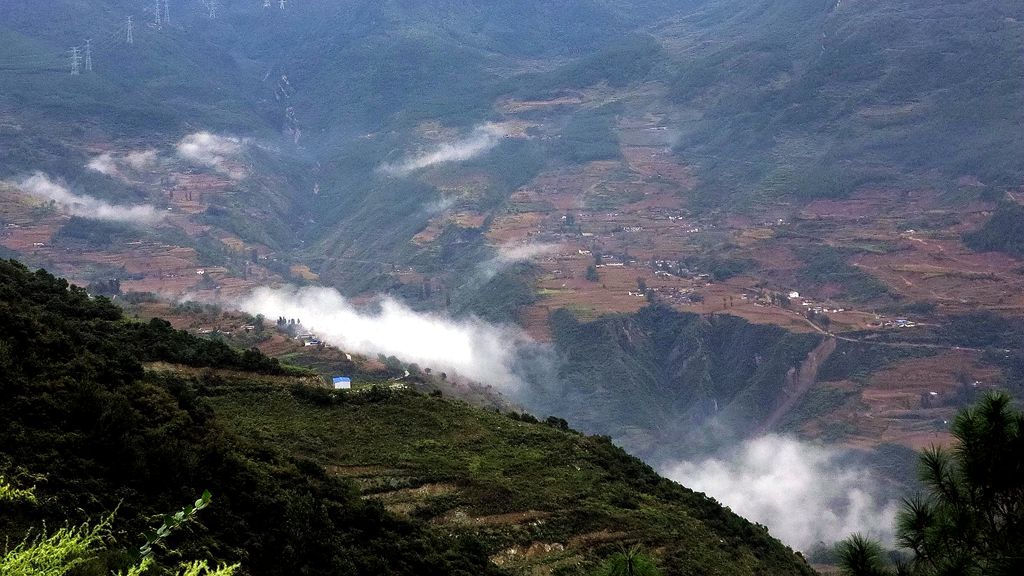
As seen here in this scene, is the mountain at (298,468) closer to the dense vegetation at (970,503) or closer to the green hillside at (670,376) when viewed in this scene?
the dense vegetation at (970,503)

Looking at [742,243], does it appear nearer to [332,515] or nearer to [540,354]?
[540,354]

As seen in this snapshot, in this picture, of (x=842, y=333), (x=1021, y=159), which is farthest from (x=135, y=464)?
(x=1021, y=159)

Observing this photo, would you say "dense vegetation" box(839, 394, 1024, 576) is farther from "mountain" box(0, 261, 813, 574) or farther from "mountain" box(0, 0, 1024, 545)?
"mountain" box(0, 0, 1024, 545)

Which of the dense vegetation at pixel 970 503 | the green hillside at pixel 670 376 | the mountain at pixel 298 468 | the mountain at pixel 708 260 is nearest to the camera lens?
the dense vegetation at pixel 970 503

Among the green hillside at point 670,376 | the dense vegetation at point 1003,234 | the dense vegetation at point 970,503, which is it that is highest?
the dense vegetation at point 1003,234

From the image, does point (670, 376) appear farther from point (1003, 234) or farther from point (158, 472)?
point (158, 472)

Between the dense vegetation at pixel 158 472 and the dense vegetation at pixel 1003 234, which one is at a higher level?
the dense vegetation at pixel 1003 234

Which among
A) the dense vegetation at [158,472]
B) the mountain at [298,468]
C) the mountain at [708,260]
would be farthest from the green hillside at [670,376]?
the dense vegetation at [158,472]

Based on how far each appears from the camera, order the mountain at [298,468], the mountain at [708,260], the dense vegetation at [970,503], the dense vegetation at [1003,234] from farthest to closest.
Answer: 1. the dense vegetation at [1003,234]
2. the mountain at [708,260]
3. the mountain at [298,468]
4. the dense vegetation at [970,503]
